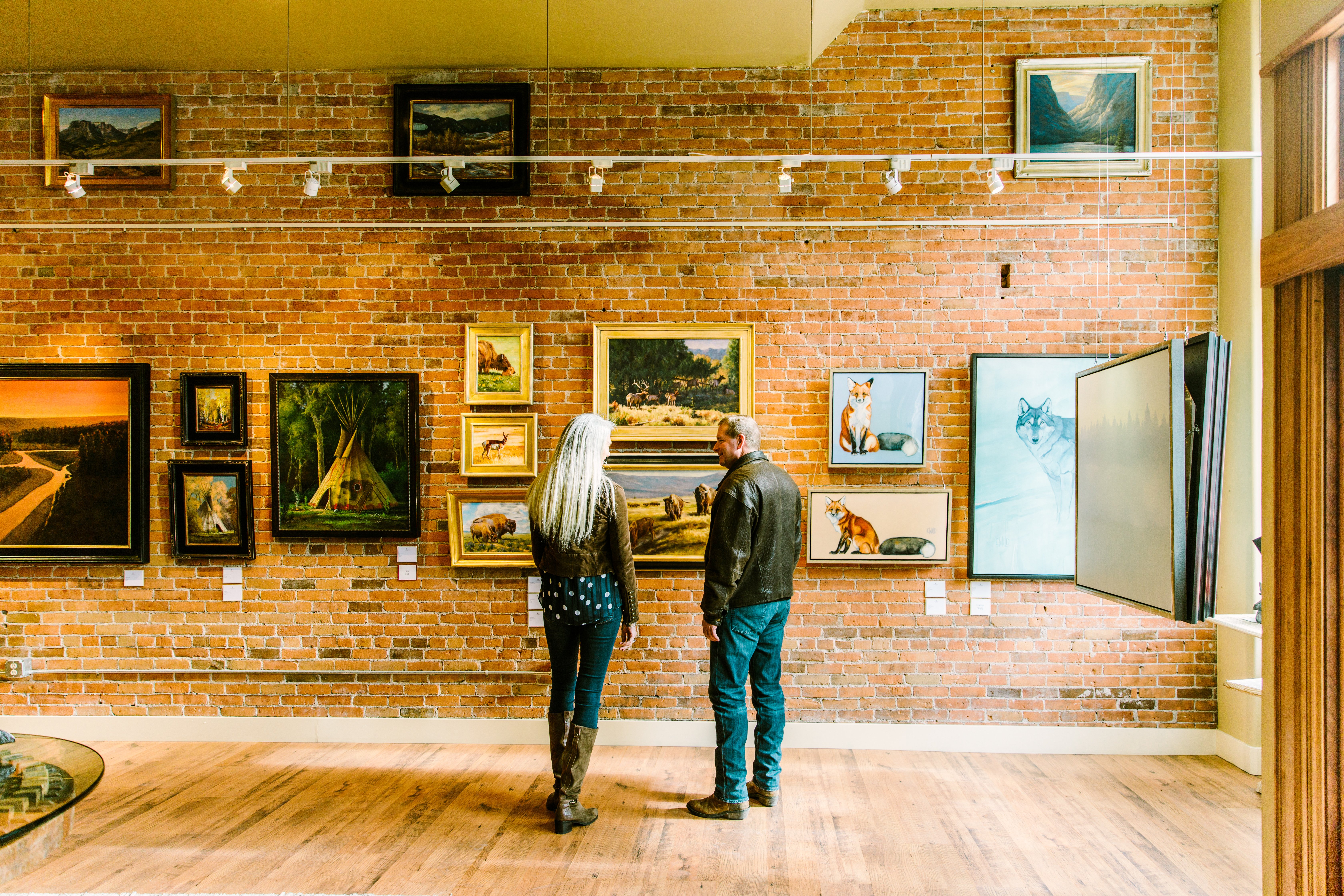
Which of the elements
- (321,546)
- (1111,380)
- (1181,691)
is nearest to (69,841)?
(321,546)

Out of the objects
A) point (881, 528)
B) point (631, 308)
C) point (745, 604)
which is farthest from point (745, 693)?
point (631, 308)

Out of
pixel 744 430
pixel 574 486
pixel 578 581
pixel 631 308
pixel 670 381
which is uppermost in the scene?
pixel 631 308

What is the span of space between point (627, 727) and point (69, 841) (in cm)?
272

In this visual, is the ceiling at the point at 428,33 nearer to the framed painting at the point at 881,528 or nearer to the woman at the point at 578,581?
the woman at the point at 578,581

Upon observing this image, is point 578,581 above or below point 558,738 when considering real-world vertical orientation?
above

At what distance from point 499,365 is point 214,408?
1.84 meters

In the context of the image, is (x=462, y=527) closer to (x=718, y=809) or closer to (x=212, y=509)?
(x=212, y=509)

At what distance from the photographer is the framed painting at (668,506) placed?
4.35 meters

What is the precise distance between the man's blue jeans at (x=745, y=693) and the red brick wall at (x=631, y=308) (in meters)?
0.80

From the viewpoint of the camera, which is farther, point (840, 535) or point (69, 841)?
Result: point (840, 535)

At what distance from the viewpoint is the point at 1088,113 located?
430 centimetres

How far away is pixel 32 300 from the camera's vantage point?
14.9 ft

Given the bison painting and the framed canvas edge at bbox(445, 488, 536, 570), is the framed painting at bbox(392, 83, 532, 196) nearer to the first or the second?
the bison painting

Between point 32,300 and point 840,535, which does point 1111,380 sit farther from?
point 32,300
